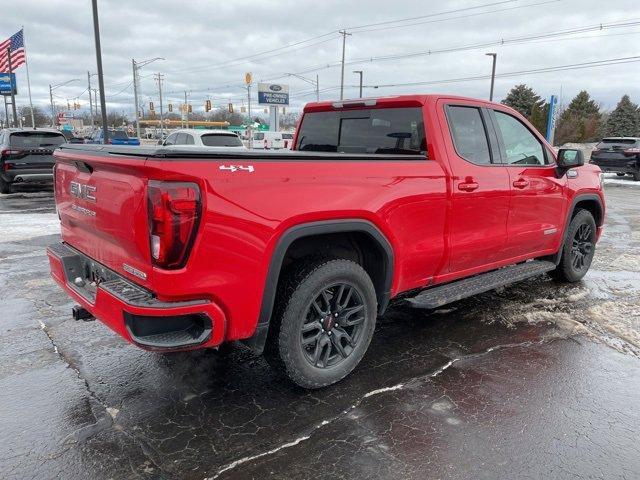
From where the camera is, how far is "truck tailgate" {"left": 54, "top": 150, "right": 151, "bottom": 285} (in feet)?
8.46

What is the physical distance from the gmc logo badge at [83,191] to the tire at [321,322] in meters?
1.27

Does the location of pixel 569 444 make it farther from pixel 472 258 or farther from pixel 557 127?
pixel 557 127

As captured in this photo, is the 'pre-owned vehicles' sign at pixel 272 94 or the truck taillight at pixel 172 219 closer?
the truck taillight at pixel 172 219

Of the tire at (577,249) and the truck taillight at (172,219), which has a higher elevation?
the truck taillight at (172,219)

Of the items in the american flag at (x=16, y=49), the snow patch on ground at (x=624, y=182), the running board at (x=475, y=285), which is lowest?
the snow patch on ground at (x=624, y=182)

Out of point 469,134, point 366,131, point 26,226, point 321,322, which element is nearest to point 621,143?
point 469,134

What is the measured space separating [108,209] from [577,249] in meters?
5.10

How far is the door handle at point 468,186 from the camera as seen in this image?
392 cm

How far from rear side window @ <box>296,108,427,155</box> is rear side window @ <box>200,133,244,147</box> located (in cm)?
956

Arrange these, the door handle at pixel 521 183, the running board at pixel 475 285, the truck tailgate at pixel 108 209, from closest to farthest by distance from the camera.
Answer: the truck tailgate at pixel 108 209 < the running board at pixel 475 285 < the door handle at pixel 521 183

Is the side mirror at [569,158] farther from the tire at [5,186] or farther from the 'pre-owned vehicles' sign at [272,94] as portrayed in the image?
the 'pre-owned vehicles' sign at [272,94]

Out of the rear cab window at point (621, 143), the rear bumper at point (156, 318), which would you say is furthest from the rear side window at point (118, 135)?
the rear bumper at point (156, 318)

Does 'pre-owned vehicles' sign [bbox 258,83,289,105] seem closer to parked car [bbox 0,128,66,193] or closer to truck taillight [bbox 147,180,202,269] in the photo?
parked car [bbox 0,128,66,193]

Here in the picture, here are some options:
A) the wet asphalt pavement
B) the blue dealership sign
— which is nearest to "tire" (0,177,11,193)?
the wet asphalt pavement
